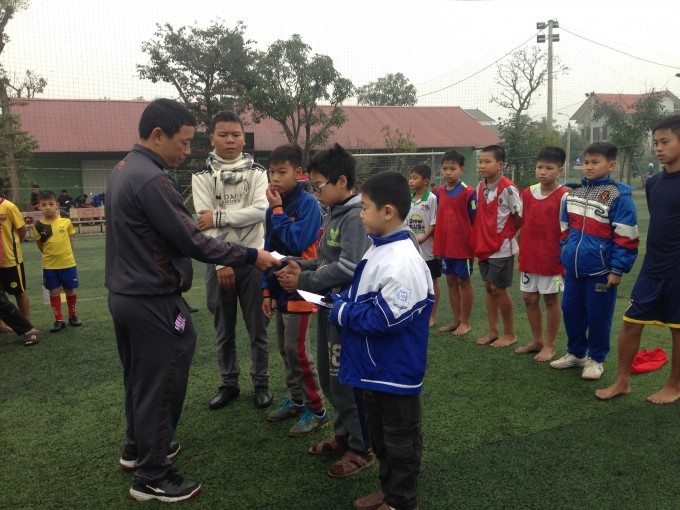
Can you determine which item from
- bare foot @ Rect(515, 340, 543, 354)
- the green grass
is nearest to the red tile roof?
bare foot @ Rect(515, 340, 543, 354)

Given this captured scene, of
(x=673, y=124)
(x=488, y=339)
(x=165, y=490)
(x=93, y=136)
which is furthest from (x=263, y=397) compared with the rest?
(x=93, y=136)

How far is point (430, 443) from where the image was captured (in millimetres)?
3283

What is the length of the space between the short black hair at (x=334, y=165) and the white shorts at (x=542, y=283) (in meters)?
2.56

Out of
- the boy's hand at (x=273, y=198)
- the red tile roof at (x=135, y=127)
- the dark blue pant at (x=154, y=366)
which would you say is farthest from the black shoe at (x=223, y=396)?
the red tile roof at (x=135, y=127)

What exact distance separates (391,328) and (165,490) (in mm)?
1561

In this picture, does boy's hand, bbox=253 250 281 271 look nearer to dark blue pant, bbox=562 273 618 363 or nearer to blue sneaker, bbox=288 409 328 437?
blue sneaker, bbox=288 409 328 437

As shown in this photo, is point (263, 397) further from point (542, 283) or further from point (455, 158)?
point (455, 158)

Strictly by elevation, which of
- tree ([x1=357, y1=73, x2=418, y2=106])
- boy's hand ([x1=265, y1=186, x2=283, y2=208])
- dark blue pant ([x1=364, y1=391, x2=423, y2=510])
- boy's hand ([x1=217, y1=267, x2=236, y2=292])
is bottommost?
dark blue pant ([x1=364, y1=391, x2=423, y2=510])

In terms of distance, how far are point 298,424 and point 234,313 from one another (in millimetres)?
982

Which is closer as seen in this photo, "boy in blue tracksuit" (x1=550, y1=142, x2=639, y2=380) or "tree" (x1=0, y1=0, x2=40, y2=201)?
"boy in blue tracksuit" (x1=550, y1=142, x2=639, y2=380)

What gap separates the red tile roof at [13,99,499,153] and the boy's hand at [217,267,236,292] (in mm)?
22542

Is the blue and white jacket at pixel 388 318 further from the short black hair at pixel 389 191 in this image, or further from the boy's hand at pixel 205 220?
the boy's hand at pixel 205 220

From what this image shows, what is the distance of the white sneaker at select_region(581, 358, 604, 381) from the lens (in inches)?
166

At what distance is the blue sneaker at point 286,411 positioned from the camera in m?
3.68
